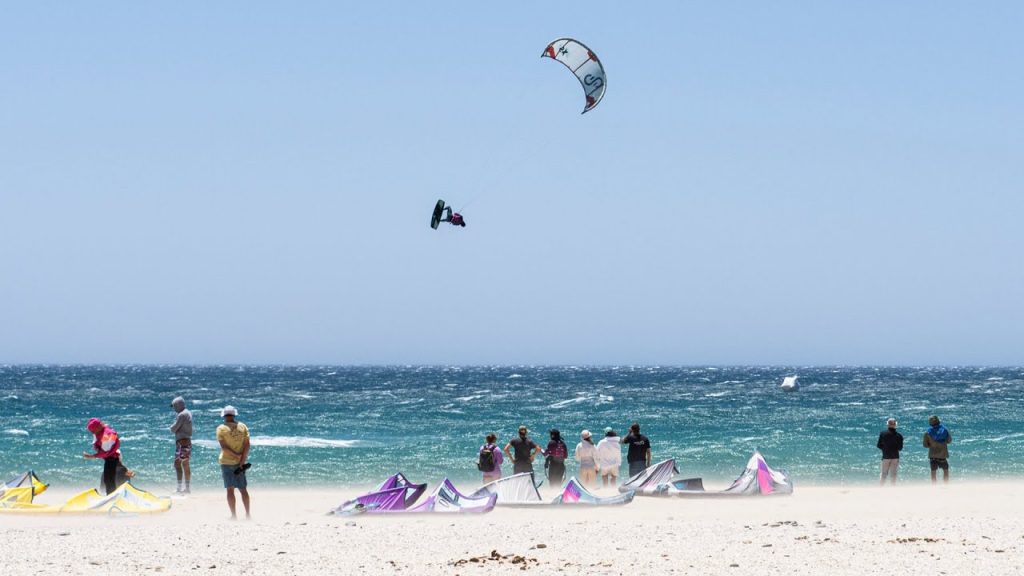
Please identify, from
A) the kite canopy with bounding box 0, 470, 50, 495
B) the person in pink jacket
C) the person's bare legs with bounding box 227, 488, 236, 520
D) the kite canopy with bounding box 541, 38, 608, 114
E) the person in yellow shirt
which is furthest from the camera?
the kite canopy with bounding box 541, 38, 608, 114

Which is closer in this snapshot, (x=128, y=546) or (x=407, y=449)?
(x=128, y=546)

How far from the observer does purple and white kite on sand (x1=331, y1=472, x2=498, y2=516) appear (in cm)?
1559

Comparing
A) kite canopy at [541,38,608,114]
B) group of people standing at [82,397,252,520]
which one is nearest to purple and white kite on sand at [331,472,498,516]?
group of people standing at [82,397,252,520]

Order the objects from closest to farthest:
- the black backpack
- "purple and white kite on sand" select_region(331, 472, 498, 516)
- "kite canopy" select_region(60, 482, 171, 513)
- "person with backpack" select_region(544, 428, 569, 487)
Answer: "kite canopy" select_region(60, 482, 171, 513) < "purple and white kite on sand" select_region(331, 472, 498, 516) < the black backpack < "person with backpack" select_region(544, 428, 569, 487)

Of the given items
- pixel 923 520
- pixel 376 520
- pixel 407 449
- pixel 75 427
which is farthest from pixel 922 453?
pixel 75 427

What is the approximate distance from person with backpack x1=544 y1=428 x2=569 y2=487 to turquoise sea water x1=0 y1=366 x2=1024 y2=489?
652 centimetres

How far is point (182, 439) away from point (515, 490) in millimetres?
5073

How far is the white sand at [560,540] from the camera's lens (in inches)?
438

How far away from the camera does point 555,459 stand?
744 inches

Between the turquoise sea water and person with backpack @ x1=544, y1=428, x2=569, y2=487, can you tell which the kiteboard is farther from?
the turquoise sea water

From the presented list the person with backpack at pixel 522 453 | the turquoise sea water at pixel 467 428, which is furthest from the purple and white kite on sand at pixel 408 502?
the turquoise sea water at pixel 467 428

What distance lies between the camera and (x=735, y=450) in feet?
108

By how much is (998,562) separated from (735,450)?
73.0 feet

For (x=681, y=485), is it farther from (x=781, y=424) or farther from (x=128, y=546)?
(x=781, y=424)
